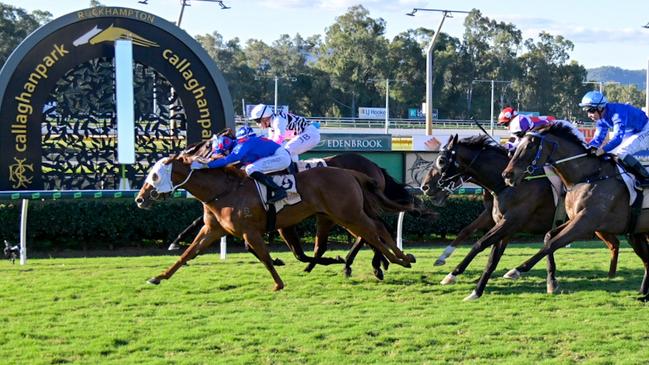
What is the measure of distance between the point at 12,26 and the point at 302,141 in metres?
42.7

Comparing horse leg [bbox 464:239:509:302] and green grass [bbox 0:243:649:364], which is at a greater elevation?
horse leg [bbox 464:239:509:302]

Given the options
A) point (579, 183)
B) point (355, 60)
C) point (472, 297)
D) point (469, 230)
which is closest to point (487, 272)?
point (472, 297)

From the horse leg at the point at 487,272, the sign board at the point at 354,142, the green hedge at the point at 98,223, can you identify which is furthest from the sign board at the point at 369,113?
the horse leg at the point at 487,272

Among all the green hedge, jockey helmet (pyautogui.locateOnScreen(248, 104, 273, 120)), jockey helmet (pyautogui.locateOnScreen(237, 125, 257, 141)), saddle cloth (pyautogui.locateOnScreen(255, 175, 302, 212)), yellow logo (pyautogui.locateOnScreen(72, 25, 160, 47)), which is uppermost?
yellow logo (pyautogui.locateOnScreen(72, 25, 160, 47))

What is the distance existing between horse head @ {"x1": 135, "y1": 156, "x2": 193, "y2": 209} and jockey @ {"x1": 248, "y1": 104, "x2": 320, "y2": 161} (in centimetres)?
94

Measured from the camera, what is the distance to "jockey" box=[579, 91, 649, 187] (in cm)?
698

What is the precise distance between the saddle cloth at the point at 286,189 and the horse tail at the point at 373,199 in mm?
684

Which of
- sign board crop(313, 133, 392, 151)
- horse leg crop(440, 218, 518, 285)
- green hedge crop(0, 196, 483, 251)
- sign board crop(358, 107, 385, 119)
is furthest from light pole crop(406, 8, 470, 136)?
sign board crop(358, 107, 385, 119)

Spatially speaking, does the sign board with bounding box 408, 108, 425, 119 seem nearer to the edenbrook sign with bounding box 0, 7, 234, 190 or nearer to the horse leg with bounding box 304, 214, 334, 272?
the edenbrook sign with bounding box 0, 7, 234, 190

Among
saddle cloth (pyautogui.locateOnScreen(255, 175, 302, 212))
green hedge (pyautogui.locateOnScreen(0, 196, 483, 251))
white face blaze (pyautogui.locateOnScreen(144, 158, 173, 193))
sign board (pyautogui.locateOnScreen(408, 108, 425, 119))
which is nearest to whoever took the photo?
white face blaze (pyautogui.locateOnScreen(144, 158, 173, 193))

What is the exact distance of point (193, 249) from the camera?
7582 millimetres

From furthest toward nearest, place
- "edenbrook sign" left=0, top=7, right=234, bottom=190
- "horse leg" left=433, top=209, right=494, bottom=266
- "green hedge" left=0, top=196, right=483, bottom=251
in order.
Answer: "green hedge" left=0, top=196, right=483, bottom=251
"edenbrook sign" left=0, top=7, right=234, bottom=190
"horse leg" left=433, top=209, right=494, bottom=266

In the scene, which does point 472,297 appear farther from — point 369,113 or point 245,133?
point 369,113

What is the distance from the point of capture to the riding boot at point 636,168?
6.95 m
